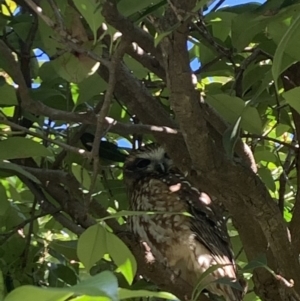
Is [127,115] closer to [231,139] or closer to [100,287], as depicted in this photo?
[231,139]

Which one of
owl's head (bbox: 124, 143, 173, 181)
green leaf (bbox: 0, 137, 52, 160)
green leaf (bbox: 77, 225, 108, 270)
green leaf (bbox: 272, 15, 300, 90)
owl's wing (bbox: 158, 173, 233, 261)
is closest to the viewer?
green leaf (bbox: 272, 15, 300, 90)

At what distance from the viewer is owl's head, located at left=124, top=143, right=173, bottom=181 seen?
2.10 meters

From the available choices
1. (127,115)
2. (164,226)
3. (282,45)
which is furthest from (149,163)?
(282,45)

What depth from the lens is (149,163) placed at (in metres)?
2.18

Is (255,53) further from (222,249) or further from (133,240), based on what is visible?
(222,249)

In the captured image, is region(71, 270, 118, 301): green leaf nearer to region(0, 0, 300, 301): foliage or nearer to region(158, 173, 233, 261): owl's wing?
region(0, 0, 300, 301): foliage

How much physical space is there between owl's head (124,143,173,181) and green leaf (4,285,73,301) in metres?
1.66

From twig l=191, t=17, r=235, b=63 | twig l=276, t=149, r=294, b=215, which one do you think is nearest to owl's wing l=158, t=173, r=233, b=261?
twig l=276, t=149, r=294, b=215

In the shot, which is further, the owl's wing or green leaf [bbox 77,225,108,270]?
the owl's wing

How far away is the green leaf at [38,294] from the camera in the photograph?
0.40 m

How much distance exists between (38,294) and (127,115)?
1.12 m

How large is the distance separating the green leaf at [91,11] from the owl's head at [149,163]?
1.18 meters

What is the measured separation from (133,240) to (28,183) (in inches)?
10.8

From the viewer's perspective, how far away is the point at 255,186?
1168mm
